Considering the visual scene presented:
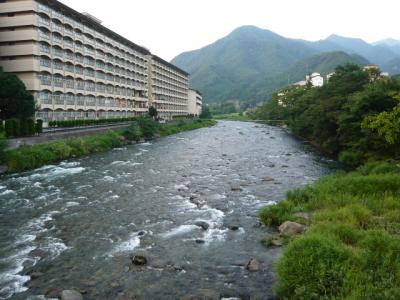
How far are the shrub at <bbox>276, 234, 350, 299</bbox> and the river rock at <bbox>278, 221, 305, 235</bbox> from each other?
3551 millimetres

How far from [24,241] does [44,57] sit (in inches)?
1890

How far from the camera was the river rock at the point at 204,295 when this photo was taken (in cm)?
1058

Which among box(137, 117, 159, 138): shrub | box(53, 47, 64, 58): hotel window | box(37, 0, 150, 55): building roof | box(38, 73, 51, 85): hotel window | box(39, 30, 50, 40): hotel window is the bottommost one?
box(137, 117, 159, 138): shrub

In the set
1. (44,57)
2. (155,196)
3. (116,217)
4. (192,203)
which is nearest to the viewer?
(116,217)

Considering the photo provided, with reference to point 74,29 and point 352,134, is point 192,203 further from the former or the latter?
point 74,29

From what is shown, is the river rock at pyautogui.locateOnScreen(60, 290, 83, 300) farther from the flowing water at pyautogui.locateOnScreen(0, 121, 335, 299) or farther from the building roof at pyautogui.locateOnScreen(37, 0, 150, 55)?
the building roof at pyautogui.locateOnScreen(37, 0, 150, 55)

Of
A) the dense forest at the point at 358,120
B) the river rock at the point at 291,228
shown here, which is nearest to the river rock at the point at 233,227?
the river rock at the point at 291,228

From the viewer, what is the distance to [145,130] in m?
65.8

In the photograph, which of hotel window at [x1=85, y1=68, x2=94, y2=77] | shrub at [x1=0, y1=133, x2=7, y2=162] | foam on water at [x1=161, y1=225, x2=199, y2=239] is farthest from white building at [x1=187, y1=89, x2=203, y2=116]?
foam on water at [x1=161, y1=225, x2=199, y2=239]

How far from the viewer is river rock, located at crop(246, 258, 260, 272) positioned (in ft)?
40.5

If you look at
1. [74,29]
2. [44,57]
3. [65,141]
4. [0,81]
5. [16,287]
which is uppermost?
[74,29]

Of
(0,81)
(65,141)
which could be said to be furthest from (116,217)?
(0,81)

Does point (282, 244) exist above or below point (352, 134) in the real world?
below

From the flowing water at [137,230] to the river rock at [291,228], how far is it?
3.16 ft
